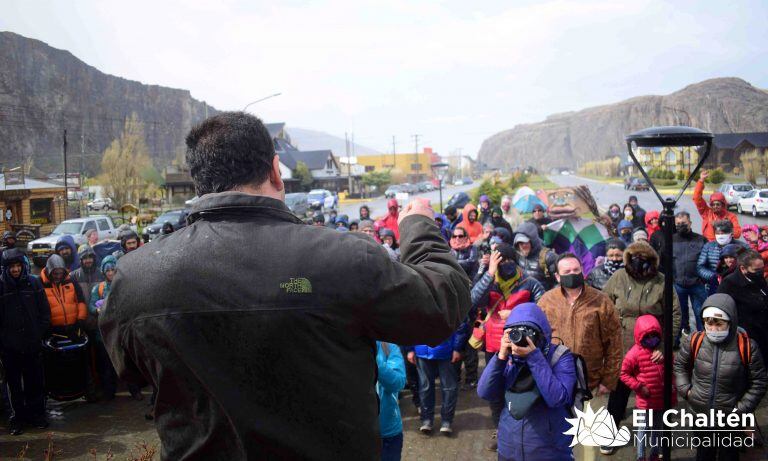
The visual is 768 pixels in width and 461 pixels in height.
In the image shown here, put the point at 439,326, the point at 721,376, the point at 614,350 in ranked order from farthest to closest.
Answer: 1. the point at 614,350
2. the point at 721,376
3. the point at 439,326

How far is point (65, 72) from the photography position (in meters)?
89.5

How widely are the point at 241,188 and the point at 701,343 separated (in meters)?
4.56

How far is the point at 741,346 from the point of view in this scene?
4.70 m

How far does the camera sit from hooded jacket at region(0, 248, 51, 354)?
643 cm

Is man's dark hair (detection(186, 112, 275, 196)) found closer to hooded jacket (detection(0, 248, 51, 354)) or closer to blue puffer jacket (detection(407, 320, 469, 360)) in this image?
blue puffer jacket (detection(407, 320, 469, 360))

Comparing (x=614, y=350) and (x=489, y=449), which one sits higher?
(x=614, y=350)

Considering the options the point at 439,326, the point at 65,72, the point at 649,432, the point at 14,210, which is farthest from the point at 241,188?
the point at 65,72

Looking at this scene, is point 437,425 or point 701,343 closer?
point 701,343

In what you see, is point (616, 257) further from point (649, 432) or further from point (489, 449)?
point (489, 449)

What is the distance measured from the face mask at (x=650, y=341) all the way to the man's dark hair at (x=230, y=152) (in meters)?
4.64

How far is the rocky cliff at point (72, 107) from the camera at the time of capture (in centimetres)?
5319

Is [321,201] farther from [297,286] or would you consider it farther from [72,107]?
[72,107]

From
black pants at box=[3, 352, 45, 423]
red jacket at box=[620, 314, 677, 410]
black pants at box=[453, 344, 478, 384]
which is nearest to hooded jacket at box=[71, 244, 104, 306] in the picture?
black pants at box=[3, 352, 45, 423]

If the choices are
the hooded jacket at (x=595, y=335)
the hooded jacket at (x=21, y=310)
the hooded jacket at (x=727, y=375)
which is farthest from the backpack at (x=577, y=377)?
the hooded jacket at (x=21, y=310)
